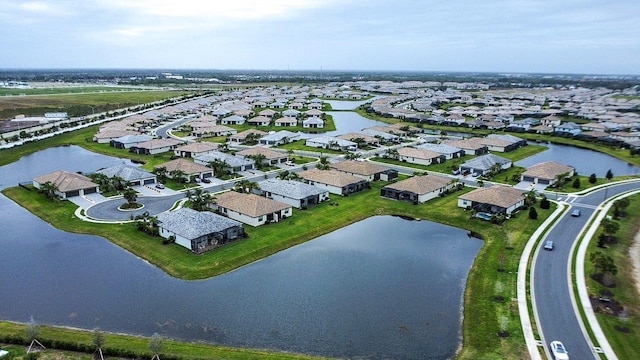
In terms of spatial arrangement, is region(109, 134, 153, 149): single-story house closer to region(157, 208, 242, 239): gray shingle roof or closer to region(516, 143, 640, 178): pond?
region(157, 208, 242, 239): gray shingle roof

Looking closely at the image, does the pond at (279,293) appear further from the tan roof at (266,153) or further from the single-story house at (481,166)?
the tan roof at (266,153)

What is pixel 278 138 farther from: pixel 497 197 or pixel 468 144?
pixel 497 197

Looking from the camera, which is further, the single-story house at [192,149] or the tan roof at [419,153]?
the single-story house at [192,149]

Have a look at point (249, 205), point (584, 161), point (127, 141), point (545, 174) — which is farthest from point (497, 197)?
point (127, 141)

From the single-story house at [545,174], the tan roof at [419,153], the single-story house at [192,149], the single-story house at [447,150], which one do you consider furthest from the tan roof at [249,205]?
the single-story house at [447,150]

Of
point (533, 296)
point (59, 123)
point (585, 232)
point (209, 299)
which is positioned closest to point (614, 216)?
point (585, 232)

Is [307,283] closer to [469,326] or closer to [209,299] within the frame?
[209,299]

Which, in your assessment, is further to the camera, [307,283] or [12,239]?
[12,239]
